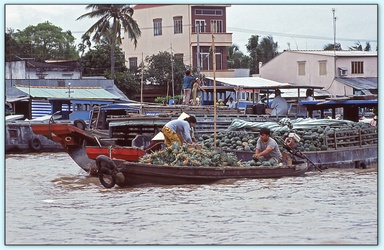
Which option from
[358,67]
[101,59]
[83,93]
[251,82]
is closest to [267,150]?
[358,67]

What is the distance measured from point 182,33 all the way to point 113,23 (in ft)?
2.83

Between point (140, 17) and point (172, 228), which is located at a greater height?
point (140, 17)

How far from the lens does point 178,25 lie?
925 cm

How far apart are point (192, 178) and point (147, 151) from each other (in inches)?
64.1

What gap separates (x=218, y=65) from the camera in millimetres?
12906

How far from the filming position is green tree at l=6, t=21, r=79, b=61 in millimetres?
7758

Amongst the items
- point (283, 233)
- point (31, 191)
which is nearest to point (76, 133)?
point (31, 191)

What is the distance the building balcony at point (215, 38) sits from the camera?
30.3ft

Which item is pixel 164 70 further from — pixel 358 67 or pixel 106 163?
pixel 358 67

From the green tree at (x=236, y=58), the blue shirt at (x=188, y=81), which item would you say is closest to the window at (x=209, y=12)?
the green tree at (x=236, y=58)

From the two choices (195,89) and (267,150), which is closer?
(267,150)

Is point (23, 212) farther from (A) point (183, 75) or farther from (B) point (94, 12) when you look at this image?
(A) point (183, 75)

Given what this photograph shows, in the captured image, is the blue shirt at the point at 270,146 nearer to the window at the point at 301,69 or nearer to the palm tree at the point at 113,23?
the window at the point at 301,69

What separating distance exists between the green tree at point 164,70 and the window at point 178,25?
0.36 metres
